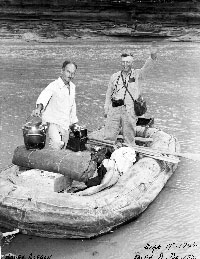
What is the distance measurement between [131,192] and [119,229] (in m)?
0.60

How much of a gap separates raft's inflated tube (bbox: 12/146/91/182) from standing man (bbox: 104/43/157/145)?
6.08 ft

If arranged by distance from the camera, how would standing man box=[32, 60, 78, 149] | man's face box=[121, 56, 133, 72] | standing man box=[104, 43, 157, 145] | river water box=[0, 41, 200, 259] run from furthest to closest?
standing man box=[104, 43, 157, 145], man's face box=[121, 56, 133, 72], standing man box=[32, 60, 78, 149], river water box=[0, 41, 200, 259]

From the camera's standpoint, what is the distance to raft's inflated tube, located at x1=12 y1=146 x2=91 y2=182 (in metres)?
6.64

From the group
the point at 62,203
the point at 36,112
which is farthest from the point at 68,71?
the point at 62,203

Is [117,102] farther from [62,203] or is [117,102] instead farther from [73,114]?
[62,203]

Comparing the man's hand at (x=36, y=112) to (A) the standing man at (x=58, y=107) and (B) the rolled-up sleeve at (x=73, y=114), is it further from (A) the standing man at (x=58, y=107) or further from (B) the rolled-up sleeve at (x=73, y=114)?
(B) the rolled-up sleeve at (x=73, y=114)

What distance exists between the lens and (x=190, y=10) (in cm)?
3709

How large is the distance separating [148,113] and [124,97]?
560 centimetres

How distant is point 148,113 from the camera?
1395cm

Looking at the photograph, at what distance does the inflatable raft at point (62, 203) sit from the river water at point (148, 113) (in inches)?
10.8

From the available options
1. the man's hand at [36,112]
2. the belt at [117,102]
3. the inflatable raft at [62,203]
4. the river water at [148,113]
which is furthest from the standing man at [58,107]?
the river water at [148,113]

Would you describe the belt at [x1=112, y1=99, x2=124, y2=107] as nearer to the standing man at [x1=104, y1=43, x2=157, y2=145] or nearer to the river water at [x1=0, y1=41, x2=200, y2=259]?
the standing man at [x1=104, y1=43, x2=157, y2=145]

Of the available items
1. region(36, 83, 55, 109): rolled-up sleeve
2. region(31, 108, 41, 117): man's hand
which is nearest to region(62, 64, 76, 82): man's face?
region(36, 83, 55, 109): rolled-up sleeve

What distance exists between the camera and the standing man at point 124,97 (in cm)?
838
